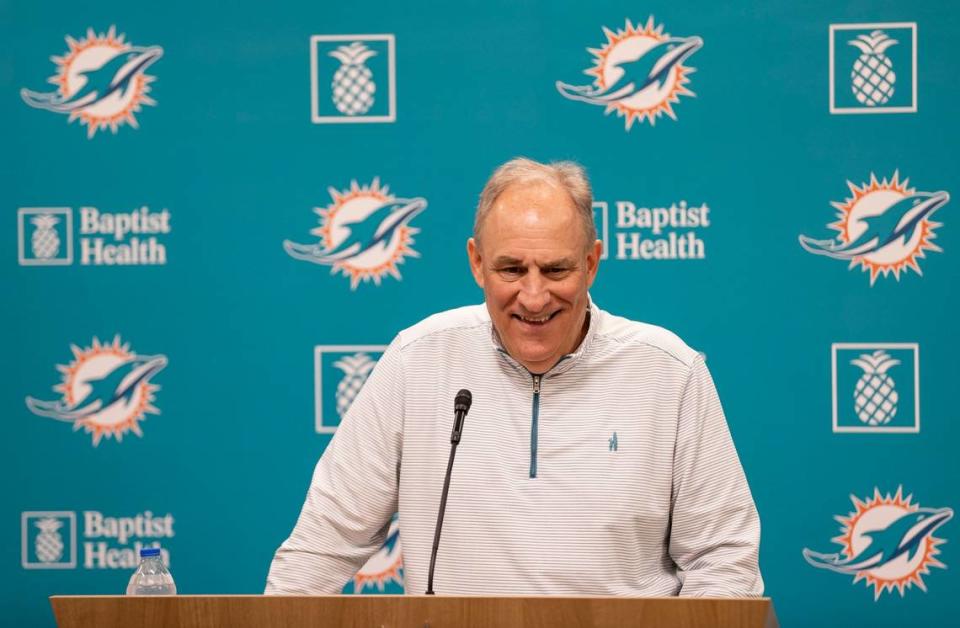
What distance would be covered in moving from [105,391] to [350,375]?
772 millimetres

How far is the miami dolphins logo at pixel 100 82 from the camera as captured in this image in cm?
358

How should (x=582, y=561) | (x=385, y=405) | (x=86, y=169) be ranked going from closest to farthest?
(x=582, y=561) < (x=385, y=405) < (x=86, y=169)

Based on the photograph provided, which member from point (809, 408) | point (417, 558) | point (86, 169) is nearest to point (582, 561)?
point (417, 558)

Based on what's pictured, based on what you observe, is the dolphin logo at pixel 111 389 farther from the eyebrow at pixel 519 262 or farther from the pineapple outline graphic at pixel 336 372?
the eyebrow at pixel 519 262

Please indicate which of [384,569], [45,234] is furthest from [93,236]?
[384,569]

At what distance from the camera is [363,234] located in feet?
11.6

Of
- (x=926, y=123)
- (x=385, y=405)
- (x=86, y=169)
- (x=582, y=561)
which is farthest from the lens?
(x=86, y=169)

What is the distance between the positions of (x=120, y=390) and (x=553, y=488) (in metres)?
1.74

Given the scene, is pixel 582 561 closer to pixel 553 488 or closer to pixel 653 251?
pixel 553 488

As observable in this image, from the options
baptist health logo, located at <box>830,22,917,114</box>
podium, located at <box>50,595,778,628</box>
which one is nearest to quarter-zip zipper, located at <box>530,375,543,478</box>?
podium, located at <box>50,595,778,628</box>

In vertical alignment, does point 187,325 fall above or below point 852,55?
below

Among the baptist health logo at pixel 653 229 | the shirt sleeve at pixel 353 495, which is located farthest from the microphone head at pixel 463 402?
the baptist health logo at pixel 653 229

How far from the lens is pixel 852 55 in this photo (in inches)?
133

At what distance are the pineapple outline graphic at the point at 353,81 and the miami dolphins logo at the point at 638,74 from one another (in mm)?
583
